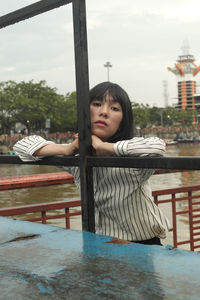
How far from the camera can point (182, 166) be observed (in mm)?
972

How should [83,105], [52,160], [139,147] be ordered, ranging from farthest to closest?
1. [139,147]
2. [52,160]
3. [83,105]

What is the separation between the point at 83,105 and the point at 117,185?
20.8 inches

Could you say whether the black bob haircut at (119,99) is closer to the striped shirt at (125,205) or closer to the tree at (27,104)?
the striped shirt at (125,205)

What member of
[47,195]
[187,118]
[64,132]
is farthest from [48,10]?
[187,118]

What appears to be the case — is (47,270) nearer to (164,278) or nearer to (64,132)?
A: (164,278)

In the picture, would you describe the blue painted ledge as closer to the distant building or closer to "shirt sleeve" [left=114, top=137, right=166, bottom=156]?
"shirt sleeve" [left=114, top=137, right=166, bottom=156]

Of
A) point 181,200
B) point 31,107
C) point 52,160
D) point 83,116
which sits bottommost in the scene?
point 181,200

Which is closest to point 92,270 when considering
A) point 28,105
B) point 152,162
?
point 152,162

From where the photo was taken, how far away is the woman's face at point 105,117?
174cm

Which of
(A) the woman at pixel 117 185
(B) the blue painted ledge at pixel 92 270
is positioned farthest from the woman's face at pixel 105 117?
(B) the blue painted ledge at pixel 92 270

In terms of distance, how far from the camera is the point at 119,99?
1792 mm

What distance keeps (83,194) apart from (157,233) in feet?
1.91

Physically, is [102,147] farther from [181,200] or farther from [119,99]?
[181,200]

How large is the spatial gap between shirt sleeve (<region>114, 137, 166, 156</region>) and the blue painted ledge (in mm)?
430
